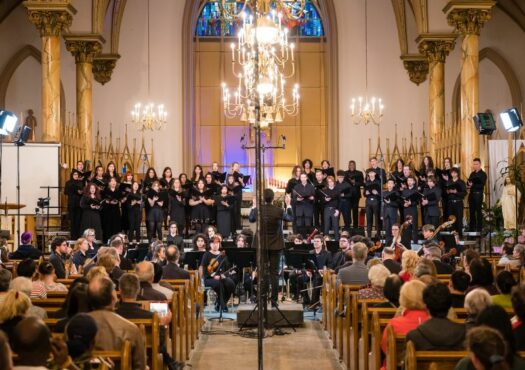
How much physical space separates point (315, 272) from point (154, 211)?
5.11 m

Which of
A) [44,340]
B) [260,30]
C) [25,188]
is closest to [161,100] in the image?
[25,188]

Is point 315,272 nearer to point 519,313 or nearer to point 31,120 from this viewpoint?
point 519,313

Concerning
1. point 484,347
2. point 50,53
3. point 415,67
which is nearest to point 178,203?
point 50,53

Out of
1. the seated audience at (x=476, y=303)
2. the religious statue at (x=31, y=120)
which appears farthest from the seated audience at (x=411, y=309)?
the religious statue at (x=31, y=120)

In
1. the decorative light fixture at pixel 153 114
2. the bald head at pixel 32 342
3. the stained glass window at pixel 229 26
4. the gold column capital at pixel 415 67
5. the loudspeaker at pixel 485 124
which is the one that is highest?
the stained glass window at pixel 229 26

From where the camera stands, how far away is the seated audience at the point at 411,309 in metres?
6.48

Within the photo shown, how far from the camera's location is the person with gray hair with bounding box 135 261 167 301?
8.66 meters

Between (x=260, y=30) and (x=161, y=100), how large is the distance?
1127 centimetres

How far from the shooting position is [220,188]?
18078 millimetres

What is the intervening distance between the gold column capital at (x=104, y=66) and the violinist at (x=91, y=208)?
723cm

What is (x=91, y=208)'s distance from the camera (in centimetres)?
1733

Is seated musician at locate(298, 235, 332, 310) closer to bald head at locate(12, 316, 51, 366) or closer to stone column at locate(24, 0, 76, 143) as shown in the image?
stone column at locate(24, 0, 76, 143)

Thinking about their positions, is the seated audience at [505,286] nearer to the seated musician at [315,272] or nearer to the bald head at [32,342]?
the bald head at [32,342]

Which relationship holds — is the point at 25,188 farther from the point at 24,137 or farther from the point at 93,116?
the point at 93,116
